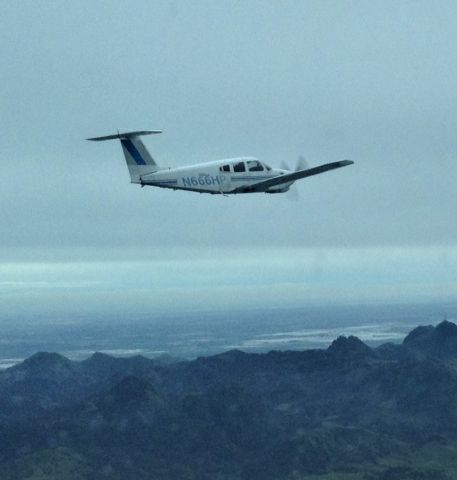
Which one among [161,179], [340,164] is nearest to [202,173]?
[161,179]

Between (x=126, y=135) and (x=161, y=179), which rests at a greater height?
(x=126, y=135)

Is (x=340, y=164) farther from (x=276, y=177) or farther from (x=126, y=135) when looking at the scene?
(x=126, y=135)

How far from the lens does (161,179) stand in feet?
278

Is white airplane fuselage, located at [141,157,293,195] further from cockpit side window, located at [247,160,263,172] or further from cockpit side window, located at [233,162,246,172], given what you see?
cockpit side window, located at [247,160,263,172]

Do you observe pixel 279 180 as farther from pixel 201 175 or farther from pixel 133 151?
pixel 133 151

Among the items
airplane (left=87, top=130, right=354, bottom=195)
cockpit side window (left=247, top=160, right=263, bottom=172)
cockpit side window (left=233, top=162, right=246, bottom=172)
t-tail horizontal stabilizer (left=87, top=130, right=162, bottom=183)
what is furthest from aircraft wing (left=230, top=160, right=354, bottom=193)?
t-tail horizontal stabilizer (left=87, top=130, right=162, bottom=183)

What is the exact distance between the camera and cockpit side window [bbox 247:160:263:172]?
295 ft

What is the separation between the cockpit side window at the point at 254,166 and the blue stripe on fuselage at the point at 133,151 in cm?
1243

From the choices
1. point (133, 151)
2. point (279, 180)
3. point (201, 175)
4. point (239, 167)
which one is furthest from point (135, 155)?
point (279, 180)

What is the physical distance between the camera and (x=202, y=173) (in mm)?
85125

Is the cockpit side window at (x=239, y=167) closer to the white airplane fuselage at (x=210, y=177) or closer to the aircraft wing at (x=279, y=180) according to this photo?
the white airplane fuselage at (x=210, y=177)

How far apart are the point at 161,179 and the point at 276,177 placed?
42.3 ft

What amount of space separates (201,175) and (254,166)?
8.33 m

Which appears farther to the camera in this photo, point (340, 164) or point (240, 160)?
point (240, 160)
